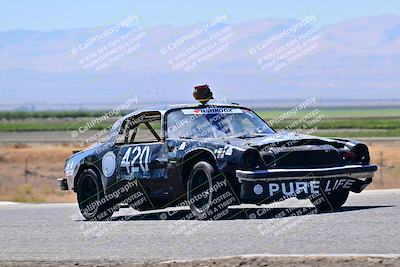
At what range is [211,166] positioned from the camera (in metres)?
13.3

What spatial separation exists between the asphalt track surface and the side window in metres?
1.05

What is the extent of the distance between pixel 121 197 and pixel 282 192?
2.60 m

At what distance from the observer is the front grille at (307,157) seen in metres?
13.4

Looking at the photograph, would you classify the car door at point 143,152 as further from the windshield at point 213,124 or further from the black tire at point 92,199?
the black tire at point 92,199

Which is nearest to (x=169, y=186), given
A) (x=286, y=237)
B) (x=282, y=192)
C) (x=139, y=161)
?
(x=139, y=161)

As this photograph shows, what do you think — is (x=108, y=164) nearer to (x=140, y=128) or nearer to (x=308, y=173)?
(x=140, y=128)

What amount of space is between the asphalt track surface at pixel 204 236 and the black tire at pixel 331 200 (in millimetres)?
164

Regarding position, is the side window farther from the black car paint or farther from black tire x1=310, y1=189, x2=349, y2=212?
black tire x1=310, y1=189, x2=349, y2=212

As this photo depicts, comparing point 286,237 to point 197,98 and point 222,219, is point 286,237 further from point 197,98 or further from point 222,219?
point 197,98

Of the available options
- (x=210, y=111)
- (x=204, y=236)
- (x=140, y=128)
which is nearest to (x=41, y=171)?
(x=140, y=128)

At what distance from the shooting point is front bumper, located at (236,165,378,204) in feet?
42.9

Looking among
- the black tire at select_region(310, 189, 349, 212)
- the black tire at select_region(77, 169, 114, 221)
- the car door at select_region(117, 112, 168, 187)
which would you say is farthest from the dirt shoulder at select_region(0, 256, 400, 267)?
the black tire at select_region(77, 169, 114, 221)

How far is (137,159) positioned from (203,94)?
1.29 meters

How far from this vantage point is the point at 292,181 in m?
13.3
